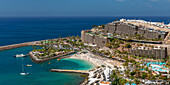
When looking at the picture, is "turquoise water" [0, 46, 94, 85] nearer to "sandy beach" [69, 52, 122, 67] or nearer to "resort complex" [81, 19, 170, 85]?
"sandy beach" [69, 52, 122, 67]

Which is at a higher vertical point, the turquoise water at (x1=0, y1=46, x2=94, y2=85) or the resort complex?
the resort complex

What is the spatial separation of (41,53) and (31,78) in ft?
69.5

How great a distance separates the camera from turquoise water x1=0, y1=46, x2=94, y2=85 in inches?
1895

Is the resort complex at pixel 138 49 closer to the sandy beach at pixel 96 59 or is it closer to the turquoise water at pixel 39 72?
the sandy beach at pixel 96 59

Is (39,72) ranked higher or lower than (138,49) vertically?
lower

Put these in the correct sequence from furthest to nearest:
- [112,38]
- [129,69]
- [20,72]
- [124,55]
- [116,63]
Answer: [112,38], [124,55], [116,63], [20,72], [129,69]

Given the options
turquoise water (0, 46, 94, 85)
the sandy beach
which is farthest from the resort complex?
turquoise water (0, 46, 94, 85)

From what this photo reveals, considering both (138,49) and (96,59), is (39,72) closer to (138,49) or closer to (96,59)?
(96,59)

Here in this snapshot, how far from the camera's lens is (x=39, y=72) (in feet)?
181

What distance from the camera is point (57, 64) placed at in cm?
6247

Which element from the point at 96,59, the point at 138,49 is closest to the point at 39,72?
the point at 96,59

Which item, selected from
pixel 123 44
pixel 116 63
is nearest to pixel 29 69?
pixel 116 63

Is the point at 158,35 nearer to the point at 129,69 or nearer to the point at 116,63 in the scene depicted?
the point at 116,63

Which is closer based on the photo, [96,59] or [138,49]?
[138,49]
